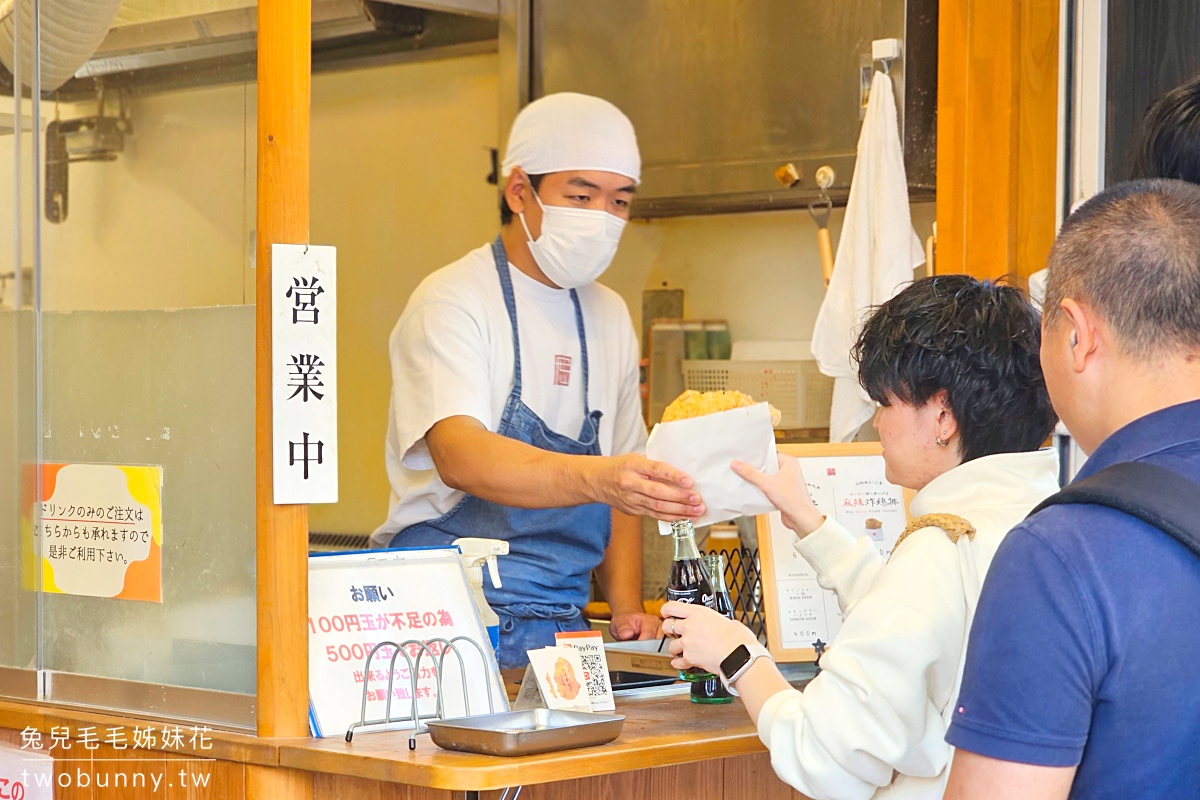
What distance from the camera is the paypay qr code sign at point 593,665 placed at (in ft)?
7.06

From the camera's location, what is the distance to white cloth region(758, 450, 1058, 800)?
1604 millimetres

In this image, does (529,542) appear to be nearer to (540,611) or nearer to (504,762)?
(540,611)

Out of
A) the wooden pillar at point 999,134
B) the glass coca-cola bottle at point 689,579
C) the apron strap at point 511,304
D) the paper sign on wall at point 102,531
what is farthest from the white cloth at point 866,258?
the paper sign on wall at point 102,531

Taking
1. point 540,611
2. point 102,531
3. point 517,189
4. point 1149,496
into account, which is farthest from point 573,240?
point 1149,496

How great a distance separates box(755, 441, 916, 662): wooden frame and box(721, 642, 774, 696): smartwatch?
812mm

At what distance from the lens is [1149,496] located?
44.2 inches

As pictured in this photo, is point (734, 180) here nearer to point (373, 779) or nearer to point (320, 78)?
point (320, 78)

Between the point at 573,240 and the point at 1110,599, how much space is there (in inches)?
76.4

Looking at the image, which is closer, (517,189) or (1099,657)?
(1099,657)

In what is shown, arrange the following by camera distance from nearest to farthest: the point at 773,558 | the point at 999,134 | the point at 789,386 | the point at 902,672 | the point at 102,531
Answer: the point at 902,672 → the point at 102,531 → the point at 773,558 → the point at 999,134 → the point at 789,386

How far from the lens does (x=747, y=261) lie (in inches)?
163

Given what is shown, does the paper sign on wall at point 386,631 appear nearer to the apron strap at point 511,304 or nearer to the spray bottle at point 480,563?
the spray bottle at point 480,563

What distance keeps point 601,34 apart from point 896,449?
103 inches

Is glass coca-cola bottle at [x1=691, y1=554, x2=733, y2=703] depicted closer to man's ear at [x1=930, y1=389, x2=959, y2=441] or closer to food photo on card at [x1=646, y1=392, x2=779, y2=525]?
food photo on card at [x1=646, y1=392, x2=779, y2=525]
